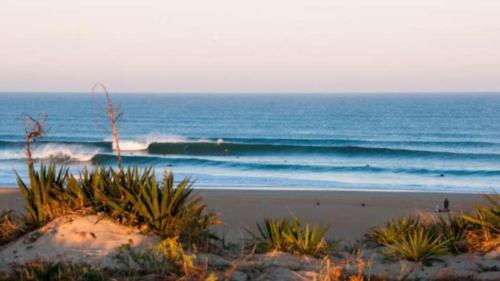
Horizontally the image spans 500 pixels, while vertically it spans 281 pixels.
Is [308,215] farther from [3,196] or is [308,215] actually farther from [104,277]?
[104,277]

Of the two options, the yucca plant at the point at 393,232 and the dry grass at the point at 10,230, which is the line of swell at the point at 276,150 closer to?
the yucca plant at the point at 393,232

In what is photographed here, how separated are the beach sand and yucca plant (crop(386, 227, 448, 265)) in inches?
113

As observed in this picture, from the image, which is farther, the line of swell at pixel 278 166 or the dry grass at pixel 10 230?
the line of swell at pixel 278 166

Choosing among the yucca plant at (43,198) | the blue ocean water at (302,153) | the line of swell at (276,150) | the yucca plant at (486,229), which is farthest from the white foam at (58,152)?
the yucca plant at (486,229)

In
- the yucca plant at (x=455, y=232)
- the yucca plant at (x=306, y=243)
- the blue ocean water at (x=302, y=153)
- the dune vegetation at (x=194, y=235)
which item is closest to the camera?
the dune vegetation at (x=194, y=235)

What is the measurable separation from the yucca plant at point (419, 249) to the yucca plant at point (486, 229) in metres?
0.57

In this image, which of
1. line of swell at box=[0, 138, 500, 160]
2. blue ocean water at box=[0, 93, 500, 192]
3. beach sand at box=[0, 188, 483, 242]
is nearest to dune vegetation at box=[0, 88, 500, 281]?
blue ocean water at box=[0, 93, 500, 192]

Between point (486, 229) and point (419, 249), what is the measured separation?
1.28 metres

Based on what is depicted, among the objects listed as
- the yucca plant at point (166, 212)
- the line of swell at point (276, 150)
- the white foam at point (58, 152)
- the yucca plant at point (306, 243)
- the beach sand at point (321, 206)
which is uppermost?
the yucca plant at point (166, 212)

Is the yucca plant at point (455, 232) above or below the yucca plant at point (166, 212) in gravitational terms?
below

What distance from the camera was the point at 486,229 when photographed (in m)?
10.1

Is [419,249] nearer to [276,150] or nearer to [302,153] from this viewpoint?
[302,153]

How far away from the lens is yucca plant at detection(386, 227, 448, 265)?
9.31m

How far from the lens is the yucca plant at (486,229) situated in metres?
9.80
